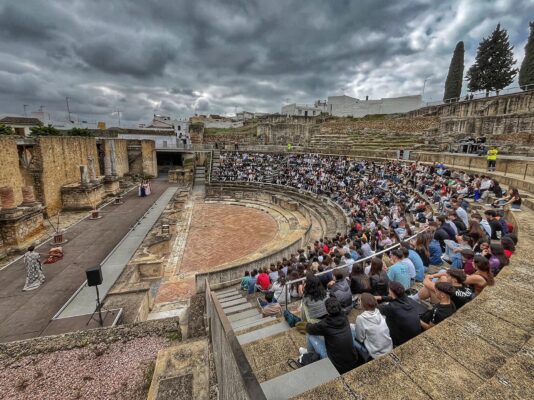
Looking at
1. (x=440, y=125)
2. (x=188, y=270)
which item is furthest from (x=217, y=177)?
(x=440, y=125)

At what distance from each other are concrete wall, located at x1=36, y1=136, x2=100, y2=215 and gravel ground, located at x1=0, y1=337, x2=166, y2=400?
15684 millimetres

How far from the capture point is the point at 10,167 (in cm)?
1441

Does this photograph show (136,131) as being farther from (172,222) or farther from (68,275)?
(68,275)

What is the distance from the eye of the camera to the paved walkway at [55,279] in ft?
24.0

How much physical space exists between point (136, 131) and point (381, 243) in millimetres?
45482

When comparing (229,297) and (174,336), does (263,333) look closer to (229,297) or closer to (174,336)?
(174,336)

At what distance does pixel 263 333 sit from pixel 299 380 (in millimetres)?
1795

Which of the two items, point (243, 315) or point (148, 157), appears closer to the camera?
point (243, 315)

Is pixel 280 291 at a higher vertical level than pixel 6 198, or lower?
lower

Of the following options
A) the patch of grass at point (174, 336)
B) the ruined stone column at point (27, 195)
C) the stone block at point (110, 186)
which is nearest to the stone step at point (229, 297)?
the patch of grass at point (174, 336)

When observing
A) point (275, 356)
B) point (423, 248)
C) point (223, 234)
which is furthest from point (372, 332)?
point (223, 234)

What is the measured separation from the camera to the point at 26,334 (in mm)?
6891

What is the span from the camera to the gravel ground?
446 cm

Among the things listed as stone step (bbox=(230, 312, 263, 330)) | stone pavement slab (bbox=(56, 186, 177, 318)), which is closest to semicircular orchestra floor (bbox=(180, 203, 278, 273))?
stone pavement slab (bbox=(56, 186, 177, 318))
